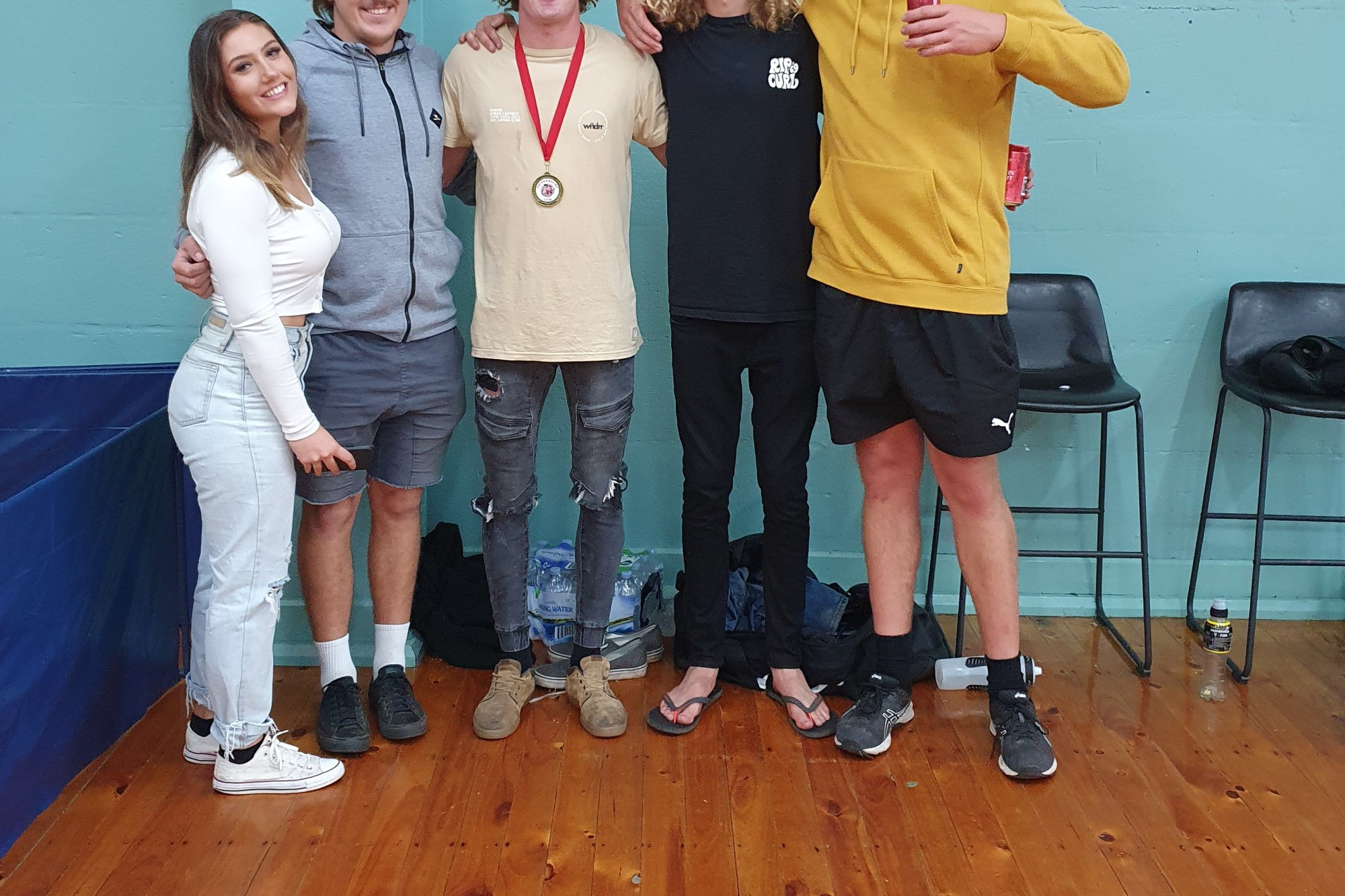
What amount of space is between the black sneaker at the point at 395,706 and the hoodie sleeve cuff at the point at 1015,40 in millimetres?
1736

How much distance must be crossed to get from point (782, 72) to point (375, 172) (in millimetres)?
798

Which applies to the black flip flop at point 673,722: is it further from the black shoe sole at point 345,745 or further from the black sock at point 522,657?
the black shoe sole at point 345,745

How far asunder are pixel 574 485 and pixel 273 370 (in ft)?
2.37

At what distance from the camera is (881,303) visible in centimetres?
220

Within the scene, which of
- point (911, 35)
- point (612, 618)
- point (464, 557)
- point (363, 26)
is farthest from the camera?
point (464, 557)

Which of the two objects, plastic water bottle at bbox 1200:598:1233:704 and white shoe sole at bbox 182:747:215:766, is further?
plastic water bottle at bbox 1200:598:1233:704

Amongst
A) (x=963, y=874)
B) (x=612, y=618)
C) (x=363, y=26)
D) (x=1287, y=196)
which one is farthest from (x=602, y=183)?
(x=1287, y=196)

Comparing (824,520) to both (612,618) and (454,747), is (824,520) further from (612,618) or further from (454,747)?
(454,747)

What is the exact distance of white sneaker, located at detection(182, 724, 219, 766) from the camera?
234 cm

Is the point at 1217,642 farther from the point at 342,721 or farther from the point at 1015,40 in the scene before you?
the point at 342,721

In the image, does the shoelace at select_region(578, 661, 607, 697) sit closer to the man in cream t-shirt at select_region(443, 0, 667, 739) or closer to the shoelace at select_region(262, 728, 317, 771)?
the man in cream t-shirt at select_region(443, 0, 667, 739)

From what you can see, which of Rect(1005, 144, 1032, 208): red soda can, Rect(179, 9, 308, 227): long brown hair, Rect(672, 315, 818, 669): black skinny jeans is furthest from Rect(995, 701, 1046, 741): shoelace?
Rect(179, 9, 308, 227): long brown hair

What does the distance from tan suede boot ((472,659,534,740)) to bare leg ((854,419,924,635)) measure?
31.2 inches

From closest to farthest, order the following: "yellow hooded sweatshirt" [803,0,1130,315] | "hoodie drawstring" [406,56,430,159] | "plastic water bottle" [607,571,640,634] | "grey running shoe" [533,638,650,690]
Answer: "yellow hooded sweatshirt" [803,0,1130,315]
"hoodie drawstring" [406,56,430,159]
"grey running shoe" [533,638,650,690]
"plastic water bottle" [607,571,640,634]
